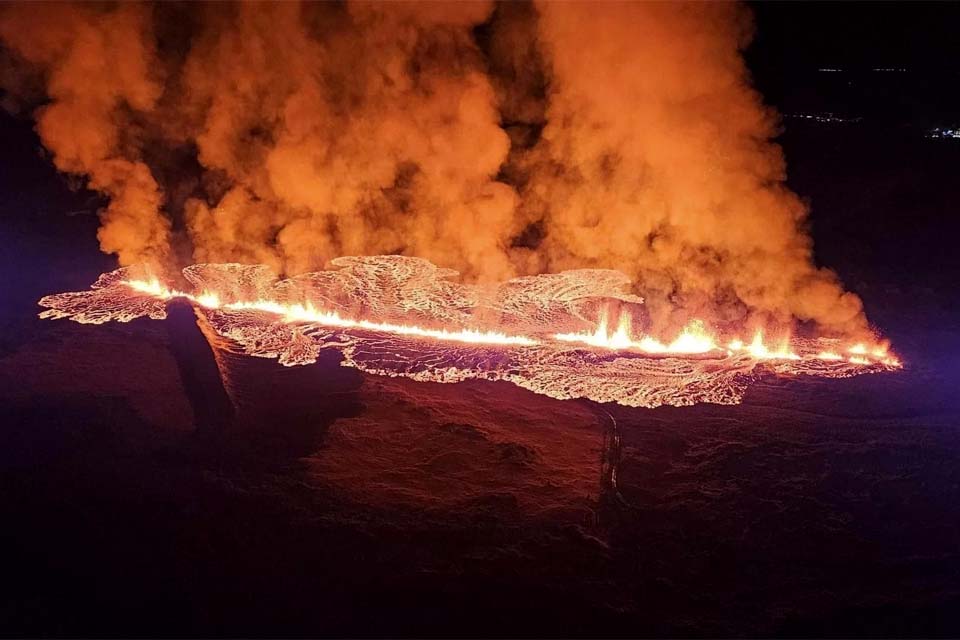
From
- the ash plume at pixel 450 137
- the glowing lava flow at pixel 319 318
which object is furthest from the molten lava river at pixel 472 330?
the ash plume at pixel 450 137

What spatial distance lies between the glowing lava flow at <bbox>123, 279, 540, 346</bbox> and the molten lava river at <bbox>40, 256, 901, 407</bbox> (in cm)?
2

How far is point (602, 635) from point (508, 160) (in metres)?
8.14

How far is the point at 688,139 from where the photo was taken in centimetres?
804

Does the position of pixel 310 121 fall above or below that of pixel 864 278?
above

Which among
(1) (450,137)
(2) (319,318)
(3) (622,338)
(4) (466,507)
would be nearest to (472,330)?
(3) (622,338)

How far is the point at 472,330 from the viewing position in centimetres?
840

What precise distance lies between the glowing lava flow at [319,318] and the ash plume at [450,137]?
2.88ft

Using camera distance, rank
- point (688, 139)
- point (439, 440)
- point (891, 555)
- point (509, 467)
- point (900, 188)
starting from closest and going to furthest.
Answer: point (891, 555)
point (509, 467)
point (439, 440)
point (688, 139)
point (900, 188)

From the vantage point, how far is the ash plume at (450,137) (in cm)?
805

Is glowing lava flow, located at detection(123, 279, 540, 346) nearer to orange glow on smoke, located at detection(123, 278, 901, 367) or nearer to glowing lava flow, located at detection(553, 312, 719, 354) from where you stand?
orange glow on smoke, located at detection(123, 278, 901, 367)

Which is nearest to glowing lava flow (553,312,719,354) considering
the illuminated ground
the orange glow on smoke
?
the orange glow on smoke

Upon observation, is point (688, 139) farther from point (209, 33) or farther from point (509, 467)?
point (209, 33)

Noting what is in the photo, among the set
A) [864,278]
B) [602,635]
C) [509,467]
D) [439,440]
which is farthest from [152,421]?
[864,278]

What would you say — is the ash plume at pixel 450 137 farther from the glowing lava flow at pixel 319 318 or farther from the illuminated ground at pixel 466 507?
the illuminated ground at pixel 466 507
